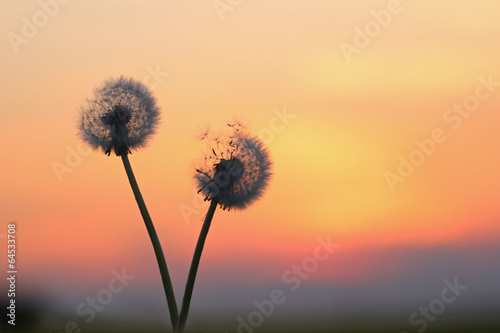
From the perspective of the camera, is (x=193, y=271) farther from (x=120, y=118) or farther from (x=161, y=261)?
(x=120, y=118)

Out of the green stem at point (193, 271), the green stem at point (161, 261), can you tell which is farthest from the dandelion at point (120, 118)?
the green stem at point (193, 271)

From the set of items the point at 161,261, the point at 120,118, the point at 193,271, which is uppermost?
the point at 120,118

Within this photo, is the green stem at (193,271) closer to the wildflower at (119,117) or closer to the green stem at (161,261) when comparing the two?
the green stem at (161,261)

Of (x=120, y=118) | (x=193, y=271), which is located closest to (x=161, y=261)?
(x=193, y=271)

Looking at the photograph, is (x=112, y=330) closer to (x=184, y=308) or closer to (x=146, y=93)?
(x=184, y=308)

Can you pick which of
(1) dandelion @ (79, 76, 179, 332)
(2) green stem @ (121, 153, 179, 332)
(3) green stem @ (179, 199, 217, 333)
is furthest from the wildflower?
(3) green stem @ (179, 199, 217, 333)

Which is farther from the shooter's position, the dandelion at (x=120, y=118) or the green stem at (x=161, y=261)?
the dandelion at (x=120, y=118)

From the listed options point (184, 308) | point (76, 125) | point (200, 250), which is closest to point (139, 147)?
point (76, 125)

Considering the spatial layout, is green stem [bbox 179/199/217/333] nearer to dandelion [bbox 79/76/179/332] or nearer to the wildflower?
dandelion [bbox 79/76/179/332]
